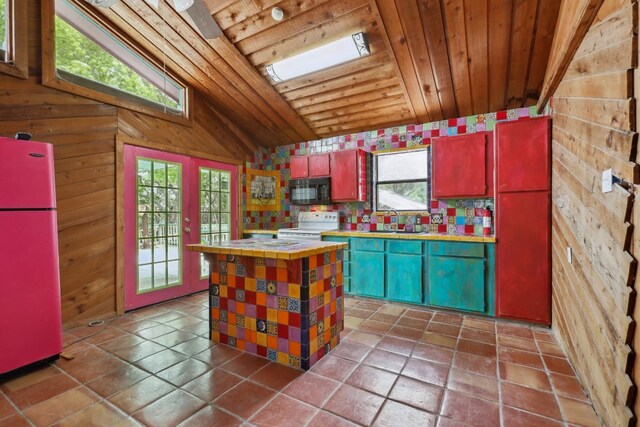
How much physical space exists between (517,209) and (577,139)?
114cm

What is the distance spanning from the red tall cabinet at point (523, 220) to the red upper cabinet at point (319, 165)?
2286mm

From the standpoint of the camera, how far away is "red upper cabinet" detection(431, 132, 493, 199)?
3.45 metres

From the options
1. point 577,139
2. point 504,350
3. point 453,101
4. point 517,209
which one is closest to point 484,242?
point 517,209

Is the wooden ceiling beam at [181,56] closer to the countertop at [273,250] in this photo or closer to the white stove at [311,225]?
the white stove at [311,225]

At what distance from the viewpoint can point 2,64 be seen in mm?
2535

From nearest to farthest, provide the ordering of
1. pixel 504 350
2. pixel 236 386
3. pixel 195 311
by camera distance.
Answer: pixel 236 386 < pixel 504 350 < pixel 195 311

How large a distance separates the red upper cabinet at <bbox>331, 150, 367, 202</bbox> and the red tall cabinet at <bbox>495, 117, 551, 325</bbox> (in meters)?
1.77

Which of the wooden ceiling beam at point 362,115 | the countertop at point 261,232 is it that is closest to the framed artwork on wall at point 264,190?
the countertop at point 261,232

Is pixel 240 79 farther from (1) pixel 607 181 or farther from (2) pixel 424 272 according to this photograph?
(1) pixel 607 181

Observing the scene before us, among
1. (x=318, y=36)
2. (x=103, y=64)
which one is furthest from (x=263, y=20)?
(x=103, y=64)

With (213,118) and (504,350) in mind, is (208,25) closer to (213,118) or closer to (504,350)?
(213,118)

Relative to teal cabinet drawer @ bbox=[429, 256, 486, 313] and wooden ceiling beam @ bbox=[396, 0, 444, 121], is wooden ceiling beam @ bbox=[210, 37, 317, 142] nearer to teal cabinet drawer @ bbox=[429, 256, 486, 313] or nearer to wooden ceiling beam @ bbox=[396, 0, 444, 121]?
wooden ceiling beam @ bbox=[396, 0, 444, 121]

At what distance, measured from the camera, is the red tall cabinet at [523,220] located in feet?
9.50

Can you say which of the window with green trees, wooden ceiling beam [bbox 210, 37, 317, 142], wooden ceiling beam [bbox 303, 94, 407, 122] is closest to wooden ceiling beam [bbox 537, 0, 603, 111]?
wooden ceiling beam [bbox 303, 94, 407, 122]
